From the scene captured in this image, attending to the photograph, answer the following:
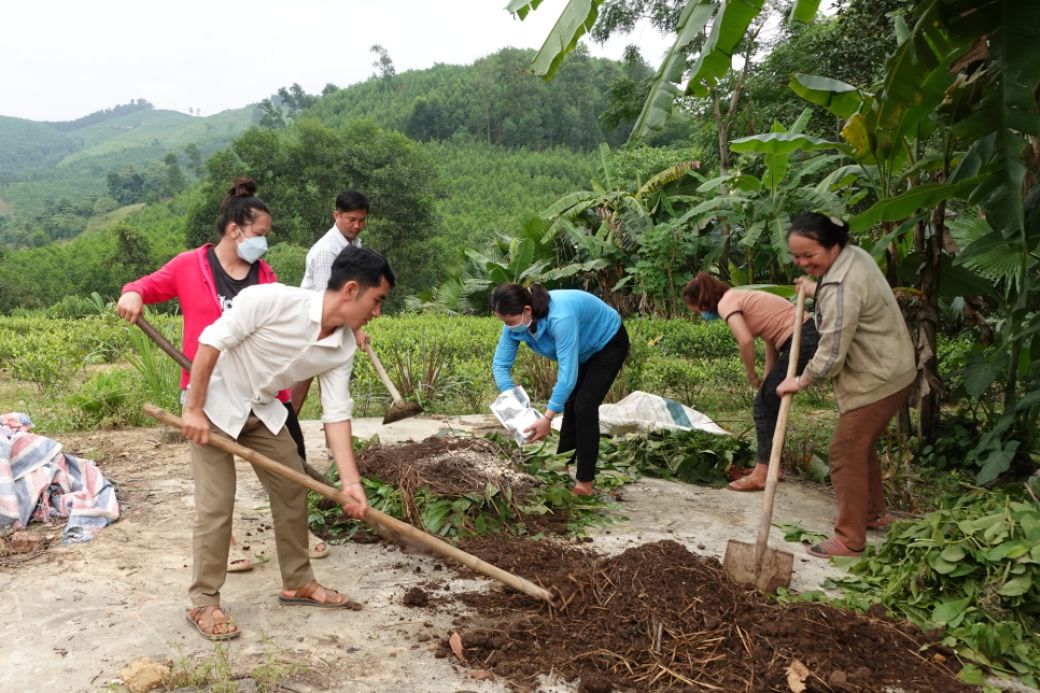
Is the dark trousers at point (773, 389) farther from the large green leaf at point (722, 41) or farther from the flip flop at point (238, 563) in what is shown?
the flip flop at point (238, 563)

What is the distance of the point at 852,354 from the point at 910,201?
42.7 inches

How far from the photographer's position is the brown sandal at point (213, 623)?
294cm

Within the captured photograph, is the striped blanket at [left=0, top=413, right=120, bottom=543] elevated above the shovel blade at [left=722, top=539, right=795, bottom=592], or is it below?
above

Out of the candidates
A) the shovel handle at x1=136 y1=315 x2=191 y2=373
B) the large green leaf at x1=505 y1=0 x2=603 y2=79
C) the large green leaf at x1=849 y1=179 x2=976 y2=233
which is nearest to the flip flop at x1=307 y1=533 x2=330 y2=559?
the shovel handle at x1=136 y1=315 x2=191 y2=373

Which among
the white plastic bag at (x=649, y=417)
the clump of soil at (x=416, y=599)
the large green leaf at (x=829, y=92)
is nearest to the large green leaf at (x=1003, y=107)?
the large green leaf at (x=829, y=92)

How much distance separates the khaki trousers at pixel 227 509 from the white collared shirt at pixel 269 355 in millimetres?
104

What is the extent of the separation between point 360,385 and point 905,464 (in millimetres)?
5049

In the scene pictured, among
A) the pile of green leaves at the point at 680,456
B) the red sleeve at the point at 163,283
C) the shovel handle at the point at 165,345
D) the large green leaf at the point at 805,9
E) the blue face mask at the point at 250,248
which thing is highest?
the large green leaf at the point at 805,9

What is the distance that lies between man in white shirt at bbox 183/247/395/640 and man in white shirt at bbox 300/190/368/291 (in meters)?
1.55

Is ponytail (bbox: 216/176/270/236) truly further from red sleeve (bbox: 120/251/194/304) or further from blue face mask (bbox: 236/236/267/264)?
red sleeve (bbox: 120/251/194/304)

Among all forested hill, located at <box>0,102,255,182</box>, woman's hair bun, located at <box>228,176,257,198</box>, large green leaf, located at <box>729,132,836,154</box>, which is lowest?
woman's hair bun, located at <box>228,176,257,198</box>

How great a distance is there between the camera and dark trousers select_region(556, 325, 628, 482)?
4.64m

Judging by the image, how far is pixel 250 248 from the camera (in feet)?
11.6

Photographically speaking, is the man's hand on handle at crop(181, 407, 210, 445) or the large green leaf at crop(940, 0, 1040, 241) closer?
the man's hand on handle at crop(181, 407, 210, 445)
